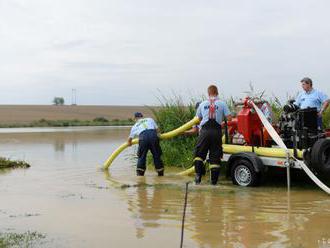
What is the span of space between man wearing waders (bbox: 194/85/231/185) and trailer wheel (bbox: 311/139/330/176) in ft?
6.16

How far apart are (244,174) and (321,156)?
1.59m

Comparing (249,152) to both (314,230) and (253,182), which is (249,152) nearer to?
(253,182)

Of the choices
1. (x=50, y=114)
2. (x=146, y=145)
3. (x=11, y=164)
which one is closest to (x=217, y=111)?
(x=146, y=145)

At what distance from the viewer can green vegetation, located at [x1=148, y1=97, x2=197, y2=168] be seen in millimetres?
13750

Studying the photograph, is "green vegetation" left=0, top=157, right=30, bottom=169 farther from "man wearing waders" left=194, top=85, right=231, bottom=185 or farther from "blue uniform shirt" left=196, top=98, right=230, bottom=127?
"blue uniform shirt" left=196, top=98, right=230, bottom=127

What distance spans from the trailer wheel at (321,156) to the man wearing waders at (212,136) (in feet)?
6.16

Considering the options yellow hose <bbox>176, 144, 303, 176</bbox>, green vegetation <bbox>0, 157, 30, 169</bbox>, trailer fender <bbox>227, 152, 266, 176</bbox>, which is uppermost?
yellow hose <bbox>176, 144, 303, 176</bbox>

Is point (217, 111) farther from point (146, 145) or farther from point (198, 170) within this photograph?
point (146, 145)

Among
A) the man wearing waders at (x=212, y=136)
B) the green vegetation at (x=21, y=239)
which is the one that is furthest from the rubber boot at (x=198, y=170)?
the green vegetation at (x=21, y=239)

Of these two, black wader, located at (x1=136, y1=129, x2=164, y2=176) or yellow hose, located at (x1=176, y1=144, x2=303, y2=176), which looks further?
black wader, located at (x1=136, y1=129, x2=164, y2=176)

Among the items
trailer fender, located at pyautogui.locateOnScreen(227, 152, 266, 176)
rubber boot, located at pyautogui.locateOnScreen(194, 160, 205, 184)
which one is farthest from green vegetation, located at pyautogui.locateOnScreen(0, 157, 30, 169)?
trailer fender, located at pyautogui.locateOnScreen(227, 152, 266, 176)

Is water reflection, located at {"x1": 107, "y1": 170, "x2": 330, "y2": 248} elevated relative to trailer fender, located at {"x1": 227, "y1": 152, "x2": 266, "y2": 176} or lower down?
lower down

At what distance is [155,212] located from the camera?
783 centimetres

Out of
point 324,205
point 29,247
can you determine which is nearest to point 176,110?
point 324,205
